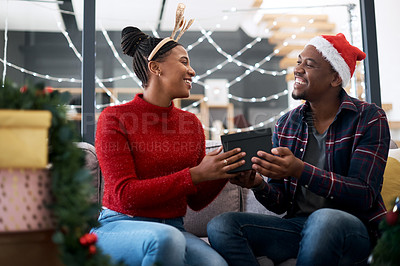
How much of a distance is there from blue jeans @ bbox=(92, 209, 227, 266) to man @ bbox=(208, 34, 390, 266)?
0.13 m

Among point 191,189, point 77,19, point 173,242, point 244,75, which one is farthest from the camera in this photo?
point 244,75

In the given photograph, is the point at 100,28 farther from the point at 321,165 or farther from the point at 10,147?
the point at 10,147

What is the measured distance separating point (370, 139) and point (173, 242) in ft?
2.79

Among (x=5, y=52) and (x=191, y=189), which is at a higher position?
(x=5, y=52)

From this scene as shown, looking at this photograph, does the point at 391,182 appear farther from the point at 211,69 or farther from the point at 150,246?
the point at 211,69

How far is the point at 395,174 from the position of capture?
2.01m

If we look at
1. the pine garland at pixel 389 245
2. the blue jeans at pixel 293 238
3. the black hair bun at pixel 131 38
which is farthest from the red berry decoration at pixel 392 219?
the black hair bun at pixel 131 38

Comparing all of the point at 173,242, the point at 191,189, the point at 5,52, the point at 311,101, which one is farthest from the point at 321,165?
the point at 5,52

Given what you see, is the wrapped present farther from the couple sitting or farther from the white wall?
the white wall

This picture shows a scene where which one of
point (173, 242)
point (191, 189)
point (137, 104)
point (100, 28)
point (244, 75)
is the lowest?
point (173, 242)

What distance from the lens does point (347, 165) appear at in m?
1.65

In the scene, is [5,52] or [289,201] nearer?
[289,201]

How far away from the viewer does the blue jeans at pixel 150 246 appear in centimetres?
125

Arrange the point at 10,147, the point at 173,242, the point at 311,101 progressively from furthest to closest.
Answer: the point at 311,101, the point at 173,242, the point at 10,147
